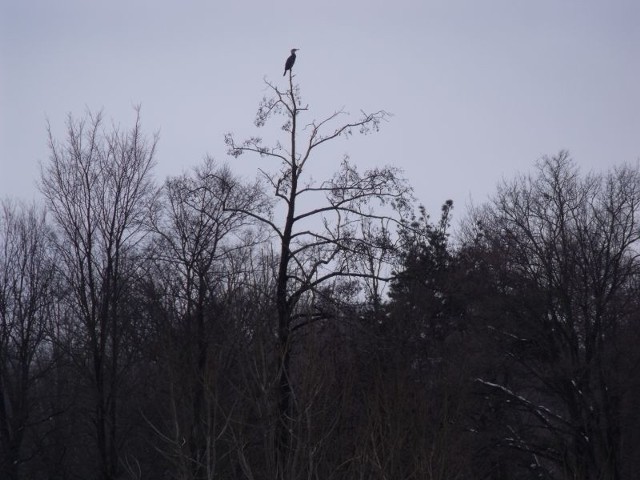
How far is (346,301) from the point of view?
58.6 feet

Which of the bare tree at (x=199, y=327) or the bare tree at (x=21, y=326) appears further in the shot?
the bare tree at (x=21, y=326)

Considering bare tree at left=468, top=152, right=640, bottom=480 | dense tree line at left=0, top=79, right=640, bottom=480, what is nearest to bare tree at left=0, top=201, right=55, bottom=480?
dense tree line at left=0, top=79, right=640, bottom=480

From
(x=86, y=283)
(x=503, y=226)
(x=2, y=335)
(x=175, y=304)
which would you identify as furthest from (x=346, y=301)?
(x=2, y=335)

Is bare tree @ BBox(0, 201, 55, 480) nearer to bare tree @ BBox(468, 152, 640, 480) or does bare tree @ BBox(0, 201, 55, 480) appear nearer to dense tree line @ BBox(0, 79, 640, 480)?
dense tree line @ BBox(0, 79, 640, 480)

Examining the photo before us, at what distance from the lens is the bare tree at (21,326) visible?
34625 mm

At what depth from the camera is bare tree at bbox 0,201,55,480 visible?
114 ft

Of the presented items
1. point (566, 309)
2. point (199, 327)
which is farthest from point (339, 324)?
point (566, 309)

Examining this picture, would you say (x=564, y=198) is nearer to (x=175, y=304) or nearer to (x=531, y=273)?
(x=531, y=273)

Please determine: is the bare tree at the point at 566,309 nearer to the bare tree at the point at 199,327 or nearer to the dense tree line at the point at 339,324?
the dense tree line at the point at 339,324

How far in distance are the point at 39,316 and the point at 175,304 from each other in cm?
1810

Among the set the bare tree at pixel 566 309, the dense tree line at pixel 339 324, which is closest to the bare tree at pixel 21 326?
the dense tree line at pixel 339 324

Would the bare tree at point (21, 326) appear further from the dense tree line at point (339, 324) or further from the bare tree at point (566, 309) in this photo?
the bare tree at point (566, 309)

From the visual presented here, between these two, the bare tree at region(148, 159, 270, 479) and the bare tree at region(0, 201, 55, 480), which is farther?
the bare tree at region(0, 201, 55, 480)

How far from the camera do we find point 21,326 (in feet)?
120
